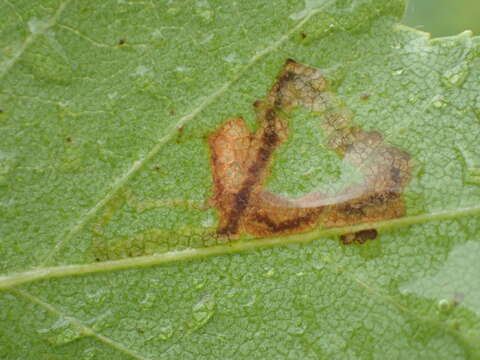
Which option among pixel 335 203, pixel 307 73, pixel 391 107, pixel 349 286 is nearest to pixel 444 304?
pixel 349 286

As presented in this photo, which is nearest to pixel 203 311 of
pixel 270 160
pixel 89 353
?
pixel 89 353

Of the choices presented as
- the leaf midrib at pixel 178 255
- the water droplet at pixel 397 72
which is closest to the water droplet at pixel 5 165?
the leaf midrib at pixel 178 255

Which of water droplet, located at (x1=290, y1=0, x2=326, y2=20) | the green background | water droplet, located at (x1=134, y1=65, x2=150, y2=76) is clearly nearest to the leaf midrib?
water droplet, located at (x1=134, y1=65, x2=150, y2=76)

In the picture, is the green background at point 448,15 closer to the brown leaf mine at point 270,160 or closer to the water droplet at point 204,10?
the brown leaf mine at point 270,160

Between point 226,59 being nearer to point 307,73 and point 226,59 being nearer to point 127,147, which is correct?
point 307,73

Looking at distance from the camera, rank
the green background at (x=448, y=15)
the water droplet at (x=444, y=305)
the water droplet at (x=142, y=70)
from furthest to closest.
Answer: the green background at (x=448, y=15) < the water droplet at (x=142, y=70) < the water droplet at (x=444, y=305)

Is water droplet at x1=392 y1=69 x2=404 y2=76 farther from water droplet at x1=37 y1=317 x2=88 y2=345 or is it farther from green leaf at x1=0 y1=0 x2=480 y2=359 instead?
water droplet at x1=37 y1=317 x2=88 y2=345
